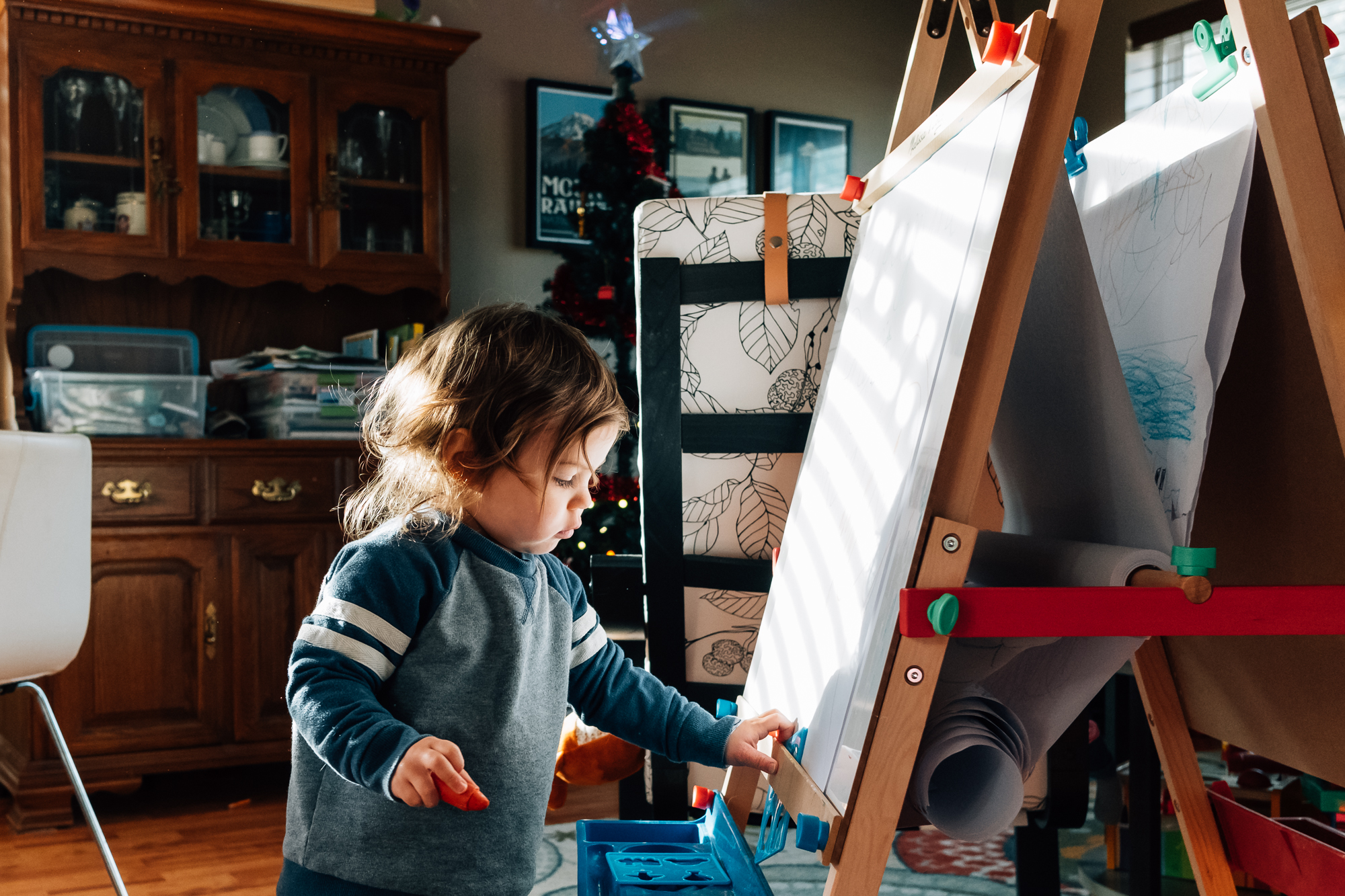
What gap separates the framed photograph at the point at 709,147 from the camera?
11.3ft

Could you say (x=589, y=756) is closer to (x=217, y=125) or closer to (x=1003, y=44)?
(x=1003, y=44)

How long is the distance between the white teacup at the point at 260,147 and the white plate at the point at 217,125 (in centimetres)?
2

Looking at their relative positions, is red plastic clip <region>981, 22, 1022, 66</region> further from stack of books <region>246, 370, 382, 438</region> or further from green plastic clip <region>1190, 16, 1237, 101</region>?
stack of books <region>246, 370, 382, 438</region>

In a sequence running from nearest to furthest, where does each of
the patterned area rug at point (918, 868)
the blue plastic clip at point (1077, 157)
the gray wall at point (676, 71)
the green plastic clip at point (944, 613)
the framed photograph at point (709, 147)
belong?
the green plastic clip at point (944, 613)
the blue plastic clip at point (1077, 157)
the patterned area rug at point (918, 868)
the gray wall at point (676, 71)
the framed photograph at point (709, 147)

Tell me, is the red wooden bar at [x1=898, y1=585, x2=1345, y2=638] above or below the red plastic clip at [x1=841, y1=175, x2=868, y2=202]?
below

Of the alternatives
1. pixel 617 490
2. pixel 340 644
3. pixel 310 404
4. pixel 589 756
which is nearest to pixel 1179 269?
pixel 340 644

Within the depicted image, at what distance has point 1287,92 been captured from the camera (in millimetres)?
742

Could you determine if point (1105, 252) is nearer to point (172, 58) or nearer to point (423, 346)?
point (423, 346)

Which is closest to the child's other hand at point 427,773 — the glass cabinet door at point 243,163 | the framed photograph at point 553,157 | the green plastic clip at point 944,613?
the green plastic clip at point 944,613

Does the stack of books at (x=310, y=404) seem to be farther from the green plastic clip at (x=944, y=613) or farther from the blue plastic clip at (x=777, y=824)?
the green plastic clip at (x=944, y=613)

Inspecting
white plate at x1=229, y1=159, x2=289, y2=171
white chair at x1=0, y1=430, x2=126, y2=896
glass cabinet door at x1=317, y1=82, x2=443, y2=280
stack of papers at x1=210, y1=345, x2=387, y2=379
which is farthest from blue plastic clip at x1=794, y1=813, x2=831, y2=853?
white plate at x1=229, y1=159, x2=289, y2=171

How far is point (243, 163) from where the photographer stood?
2.62m

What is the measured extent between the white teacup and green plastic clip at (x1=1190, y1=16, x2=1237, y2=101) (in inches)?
89.8

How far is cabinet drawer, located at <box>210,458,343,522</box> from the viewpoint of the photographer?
7.99ft
